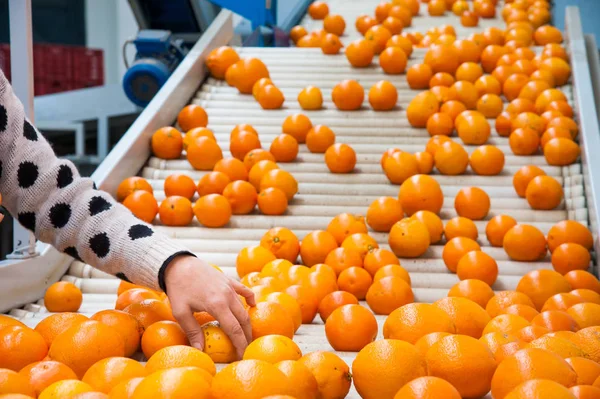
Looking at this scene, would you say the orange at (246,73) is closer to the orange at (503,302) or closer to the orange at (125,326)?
the orange at (503,302)

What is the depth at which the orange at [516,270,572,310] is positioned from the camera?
1834 millimetres

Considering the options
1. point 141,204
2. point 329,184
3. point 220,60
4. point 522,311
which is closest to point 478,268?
point 522,311

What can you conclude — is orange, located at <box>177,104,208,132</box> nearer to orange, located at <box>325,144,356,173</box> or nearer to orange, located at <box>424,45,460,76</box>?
orange, located at <box>325,144,356,173</box>

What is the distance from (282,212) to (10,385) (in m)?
1.63

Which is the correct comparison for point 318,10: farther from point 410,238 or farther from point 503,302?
point 503,302

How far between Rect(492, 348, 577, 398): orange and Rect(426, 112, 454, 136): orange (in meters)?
2.01

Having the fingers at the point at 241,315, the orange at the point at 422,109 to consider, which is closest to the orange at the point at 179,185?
the orange at the point at 422,109

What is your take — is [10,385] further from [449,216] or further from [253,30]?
[253,30]

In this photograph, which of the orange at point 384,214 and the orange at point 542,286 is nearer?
the orange at point 542,286

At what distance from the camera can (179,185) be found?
2547 mm

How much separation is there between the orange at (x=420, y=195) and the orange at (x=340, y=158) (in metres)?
0.35

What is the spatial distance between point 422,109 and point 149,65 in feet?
6.34

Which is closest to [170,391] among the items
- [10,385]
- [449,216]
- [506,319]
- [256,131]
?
[10,385]

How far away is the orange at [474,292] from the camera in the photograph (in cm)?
177
